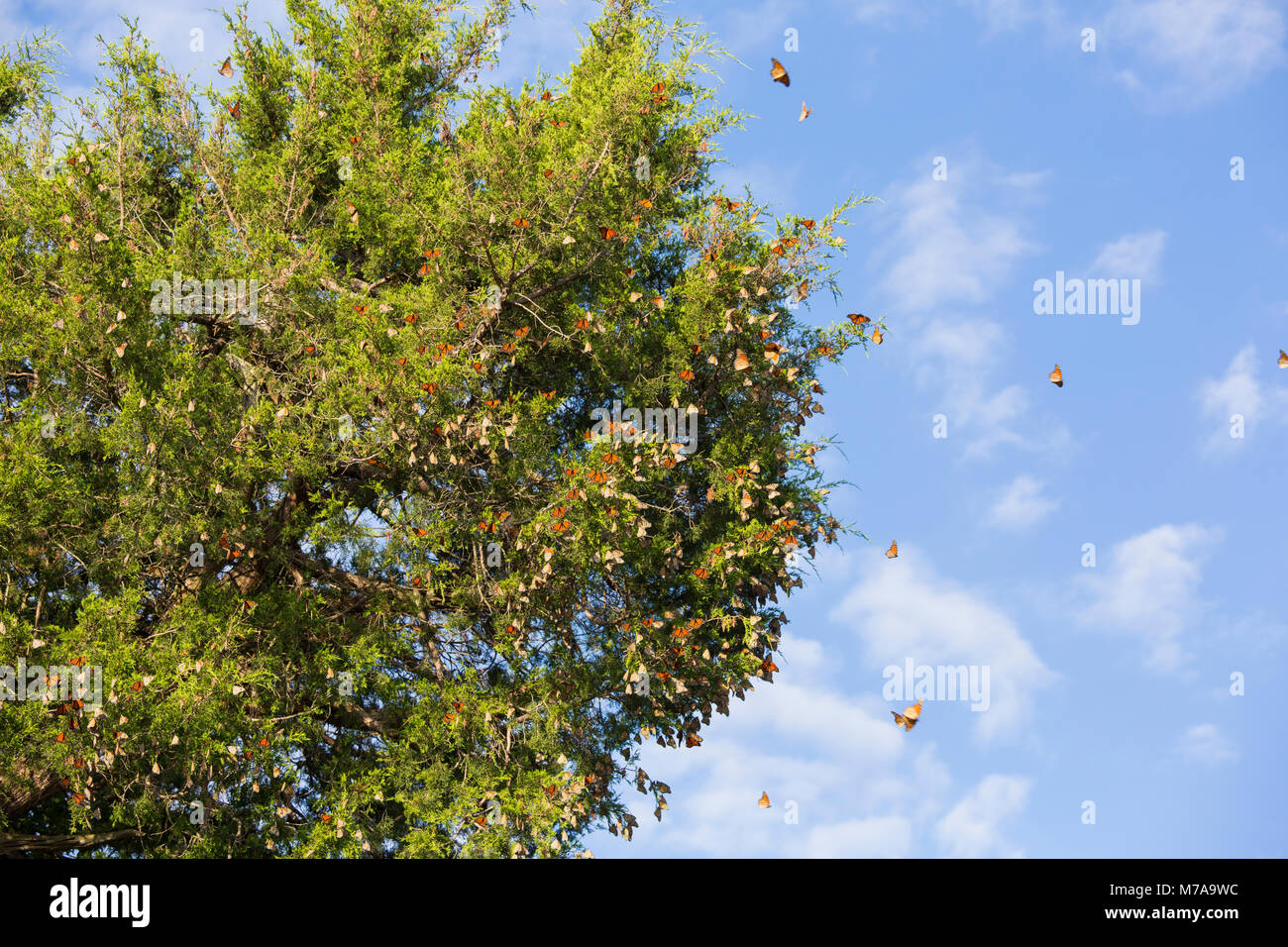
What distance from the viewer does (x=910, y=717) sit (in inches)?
400

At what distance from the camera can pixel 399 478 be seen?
36.2 feet

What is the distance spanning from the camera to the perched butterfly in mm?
10102

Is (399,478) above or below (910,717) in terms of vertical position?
above

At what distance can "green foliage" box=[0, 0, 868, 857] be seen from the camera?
9.66m

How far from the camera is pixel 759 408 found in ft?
37.7

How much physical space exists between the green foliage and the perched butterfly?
5.02 ft

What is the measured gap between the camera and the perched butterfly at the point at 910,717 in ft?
33.1

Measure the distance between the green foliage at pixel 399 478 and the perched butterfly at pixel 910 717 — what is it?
1.53 meters

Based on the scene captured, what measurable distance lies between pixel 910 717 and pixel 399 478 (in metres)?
5.57

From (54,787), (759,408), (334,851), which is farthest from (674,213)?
(54,787)

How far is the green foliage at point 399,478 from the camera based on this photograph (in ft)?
31.7
